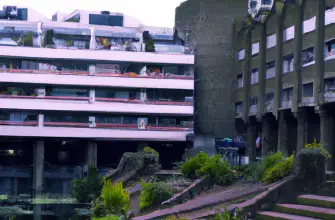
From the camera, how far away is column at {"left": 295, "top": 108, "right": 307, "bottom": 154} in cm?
3922

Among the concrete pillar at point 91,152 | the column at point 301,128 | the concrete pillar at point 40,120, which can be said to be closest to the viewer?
the column at point 301,128

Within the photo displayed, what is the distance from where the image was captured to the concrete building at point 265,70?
119 feet

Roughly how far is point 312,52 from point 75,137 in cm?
2105

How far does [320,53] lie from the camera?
36094 mm

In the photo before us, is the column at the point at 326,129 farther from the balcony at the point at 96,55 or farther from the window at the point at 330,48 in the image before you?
the balcony at the point at 96,55

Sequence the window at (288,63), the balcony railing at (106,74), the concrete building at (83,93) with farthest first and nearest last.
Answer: the concrete building at (83,93) → the balcony railing at (106,74) → the window at (288,63)

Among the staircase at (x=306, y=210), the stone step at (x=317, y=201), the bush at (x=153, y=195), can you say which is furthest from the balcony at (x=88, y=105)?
the stone step at (x=317, y=201)

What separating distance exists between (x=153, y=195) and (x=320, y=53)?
14.1m

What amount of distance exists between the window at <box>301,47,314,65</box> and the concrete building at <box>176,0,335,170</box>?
22mm

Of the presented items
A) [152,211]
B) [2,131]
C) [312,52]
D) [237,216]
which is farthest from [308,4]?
[2,131]

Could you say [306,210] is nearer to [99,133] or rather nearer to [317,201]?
[317,201]

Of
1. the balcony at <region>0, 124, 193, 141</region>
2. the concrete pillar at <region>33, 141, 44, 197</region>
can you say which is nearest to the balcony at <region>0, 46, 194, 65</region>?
the balcony at <region>0, 124, 193, 141</region>

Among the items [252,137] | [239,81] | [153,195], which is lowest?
[153,195]

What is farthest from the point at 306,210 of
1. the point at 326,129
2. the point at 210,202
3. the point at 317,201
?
the point at 326,129
